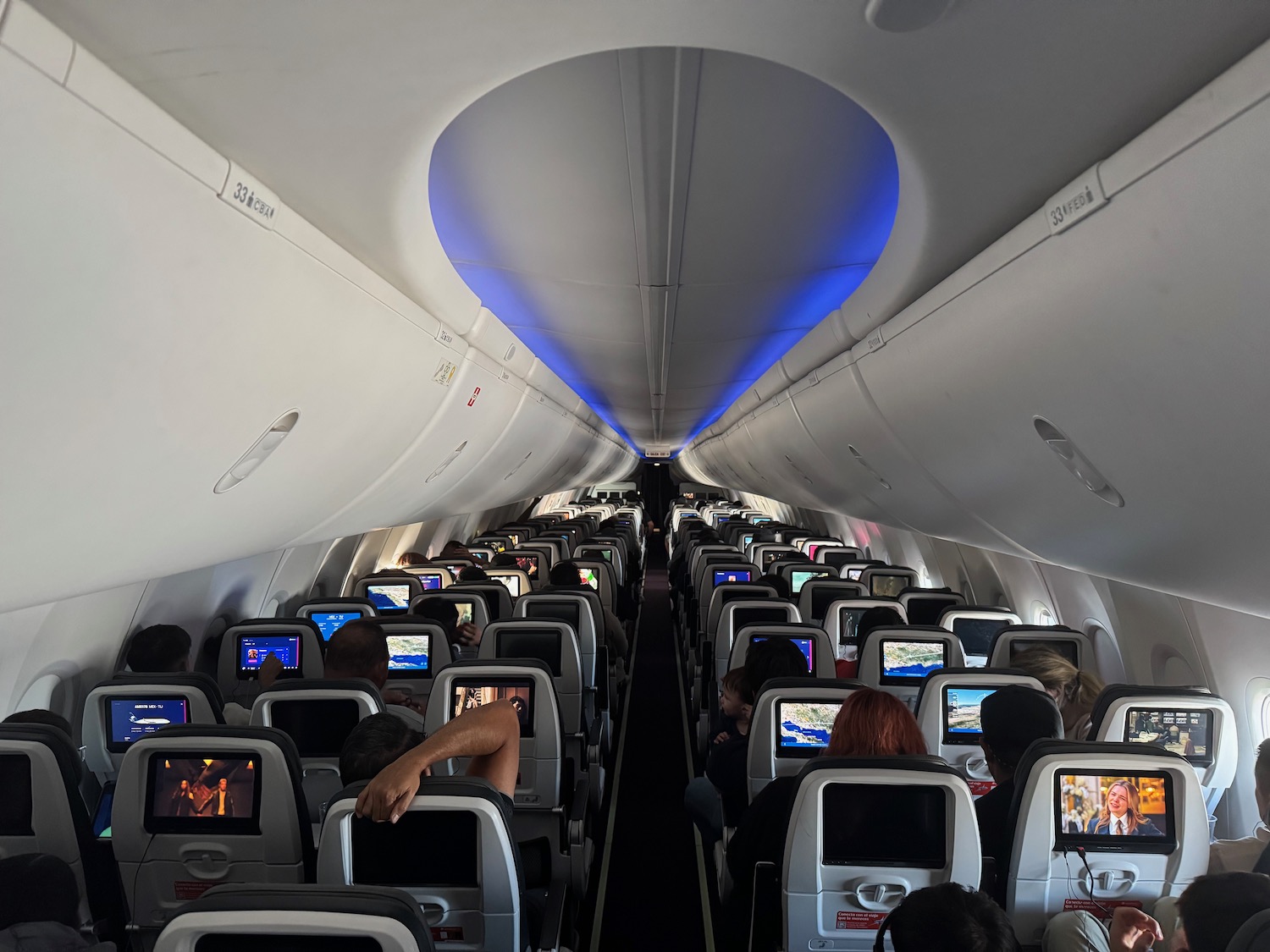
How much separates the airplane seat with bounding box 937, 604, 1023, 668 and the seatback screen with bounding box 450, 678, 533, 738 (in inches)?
137

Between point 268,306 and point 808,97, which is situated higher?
point 808,97

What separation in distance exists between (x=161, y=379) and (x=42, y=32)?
3.76 feet

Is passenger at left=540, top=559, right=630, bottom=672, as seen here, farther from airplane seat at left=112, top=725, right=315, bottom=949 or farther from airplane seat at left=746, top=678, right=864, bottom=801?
airplane seat at left=112, top=725, right=315, bottom=949

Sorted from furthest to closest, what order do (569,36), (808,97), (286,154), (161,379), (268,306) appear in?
(808,97)
(268,306)
(161,379)
(286,154)
(569,36)

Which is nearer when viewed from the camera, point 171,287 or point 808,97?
point 171,287

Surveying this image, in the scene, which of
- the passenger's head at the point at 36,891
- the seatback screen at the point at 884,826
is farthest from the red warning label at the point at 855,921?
the passenger's head at the point at 36,891

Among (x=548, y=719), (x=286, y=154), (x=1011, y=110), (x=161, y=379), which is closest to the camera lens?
(x=1011, y=110)

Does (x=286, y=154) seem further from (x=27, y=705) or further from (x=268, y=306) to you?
(x=27, y=705)

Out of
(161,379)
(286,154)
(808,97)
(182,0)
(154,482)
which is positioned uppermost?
(808,97)

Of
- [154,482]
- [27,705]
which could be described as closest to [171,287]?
[154,482]

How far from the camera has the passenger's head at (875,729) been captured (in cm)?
364

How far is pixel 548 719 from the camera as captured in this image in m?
4.52

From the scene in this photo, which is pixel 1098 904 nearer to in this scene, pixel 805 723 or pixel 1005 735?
pixel 1005 735

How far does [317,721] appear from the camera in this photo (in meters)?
4.28
